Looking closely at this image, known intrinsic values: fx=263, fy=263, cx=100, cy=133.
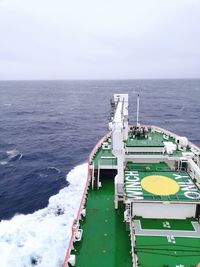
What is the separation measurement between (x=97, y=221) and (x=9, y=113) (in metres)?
110

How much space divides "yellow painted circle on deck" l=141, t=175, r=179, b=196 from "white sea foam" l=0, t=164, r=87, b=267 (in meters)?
13.5

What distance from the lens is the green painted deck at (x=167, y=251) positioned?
20.8 meters

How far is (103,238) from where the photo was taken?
82.8 ft

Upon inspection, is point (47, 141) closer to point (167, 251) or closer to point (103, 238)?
point (103, 238)

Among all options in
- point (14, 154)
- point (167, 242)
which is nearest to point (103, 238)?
point (167, 242)

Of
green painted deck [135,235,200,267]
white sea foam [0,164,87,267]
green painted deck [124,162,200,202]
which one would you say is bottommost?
white sea foam [0,164,87,267]

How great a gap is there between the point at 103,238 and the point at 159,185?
8427 millimetres

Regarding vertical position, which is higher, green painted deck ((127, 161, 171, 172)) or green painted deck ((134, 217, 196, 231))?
green painted deck ((127, 161, 171, 172))

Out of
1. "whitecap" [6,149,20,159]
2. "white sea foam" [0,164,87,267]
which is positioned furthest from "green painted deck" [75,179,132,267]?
"whitecap" [6,149,20,159]

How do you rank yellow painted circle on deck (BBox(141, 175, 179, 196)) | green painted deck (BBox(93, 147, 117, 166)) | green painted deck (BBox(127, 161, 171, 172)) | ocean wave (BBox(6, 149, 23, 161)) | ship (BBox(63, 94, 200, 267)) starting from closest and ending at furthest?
ship (BBox(63, 94, 200, 267))
yellow painted circle on deck (BBox(141, 175, 179, 196))
green painted deck (BBox(127, 161, 171, 172))
green painted deck (BBox(93, 147, 117, 166))
ocean wave (BBox(6, 149, 23, 161))

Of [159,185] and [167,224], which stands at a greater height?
[159,185]

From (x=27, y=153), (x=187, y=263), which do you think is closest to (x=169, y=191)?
(x=187, y=263)

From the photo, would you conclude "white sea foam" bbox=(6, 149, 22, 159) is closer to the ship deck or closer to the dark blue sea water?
the dark blue sea water

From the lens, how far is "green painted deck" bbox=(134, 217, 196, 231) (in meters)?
25.3
